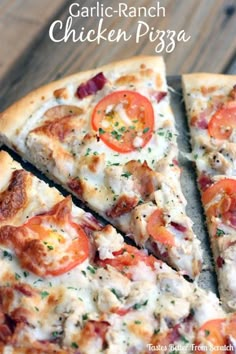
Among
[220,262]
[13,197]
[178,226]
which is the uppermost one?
[13,197]

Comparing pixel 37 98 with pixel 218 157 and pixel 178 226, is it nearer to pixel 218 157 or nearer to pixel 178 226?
pixel 218 157

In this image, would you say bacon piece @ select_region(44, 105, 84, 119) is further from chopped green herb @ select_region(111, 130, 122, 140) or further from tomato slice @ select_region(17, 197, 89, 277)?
tomato slice @ select_region(17, 197, 89, 277)

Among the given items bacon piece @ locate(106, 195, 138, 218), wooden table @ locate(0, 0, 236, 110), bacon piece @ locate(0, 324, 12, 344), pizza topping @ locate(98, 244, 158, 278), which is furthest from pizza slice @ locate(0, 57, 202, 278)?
bacon piece @ locate(0, 324, 12, 344)

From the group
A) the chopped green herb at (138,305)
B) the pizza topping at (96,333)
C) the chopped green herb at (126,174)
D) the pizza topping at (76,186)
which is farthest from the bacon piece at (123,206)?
the pizza topping at (96,333)

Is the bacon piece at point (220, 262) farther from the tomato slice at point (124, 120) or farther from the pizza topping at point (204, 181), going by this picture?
the tomato slice at point (124, 120)

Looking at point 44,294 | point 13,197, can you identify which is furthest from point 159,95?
point 44,294

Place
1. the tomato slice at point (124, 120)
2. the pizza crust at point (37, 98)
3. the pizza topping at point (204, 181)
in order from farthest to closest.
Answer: the pizza crust at point (37, 98) → the tomato slice at point (124, 120) → the pizza topping at point (204, 181)

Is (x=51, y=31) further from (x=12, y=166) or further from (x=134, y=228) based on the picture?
(x=134, y=228)
